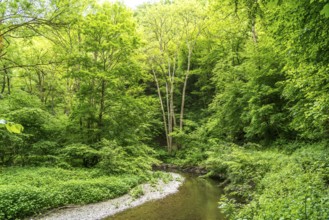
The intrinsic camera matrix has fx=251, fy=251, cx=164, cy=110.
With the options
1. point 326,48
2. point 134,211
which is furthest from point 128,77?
point 326,48

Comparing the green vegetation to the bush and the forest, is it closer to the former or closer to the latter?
the forest

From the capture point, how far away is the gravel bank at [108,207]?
8.23 m

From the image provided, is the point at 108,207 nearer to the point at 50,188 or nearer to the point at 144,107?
the point at 50,188

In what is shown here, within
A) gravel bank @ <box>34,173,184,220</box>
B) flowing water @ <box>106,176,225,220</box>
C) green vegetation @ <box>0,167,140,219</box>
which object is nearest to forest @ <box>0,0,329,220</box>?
green vegetation @ <box>0,167,140,219</box>

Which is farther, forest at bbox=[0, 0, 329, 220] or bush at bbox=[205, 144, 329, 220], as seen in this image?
forest at bbox=[0, 0, 329, 220]

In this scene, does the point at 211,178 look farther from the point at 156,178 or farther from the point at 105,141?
the point at 105,141

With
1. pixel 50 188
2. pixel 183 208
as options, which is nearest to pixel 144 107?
pixel 183 208

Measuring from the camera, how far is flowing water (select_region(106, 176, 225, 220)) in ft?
27.9

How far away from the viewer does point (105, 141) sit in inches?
499

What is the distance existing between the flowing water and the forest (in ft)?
2.43

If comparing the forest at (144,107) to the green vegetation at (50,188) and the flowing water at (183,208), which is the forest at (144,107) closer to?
the green vegetation at (50,188)

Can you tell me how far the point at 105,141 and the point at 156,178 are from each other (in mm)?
3813

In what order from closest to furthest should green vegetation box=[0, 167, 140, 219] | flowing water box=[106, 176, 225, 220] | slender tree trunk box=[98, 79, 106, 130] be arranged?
green vegetation box=[0, 167, 140, 219]
flowing water box=[106, 176, 225, 220]
slender tree trunk box=[98, 79, 106, 130]

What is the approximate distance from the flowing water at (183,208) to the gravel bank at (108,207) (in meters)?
0.37
